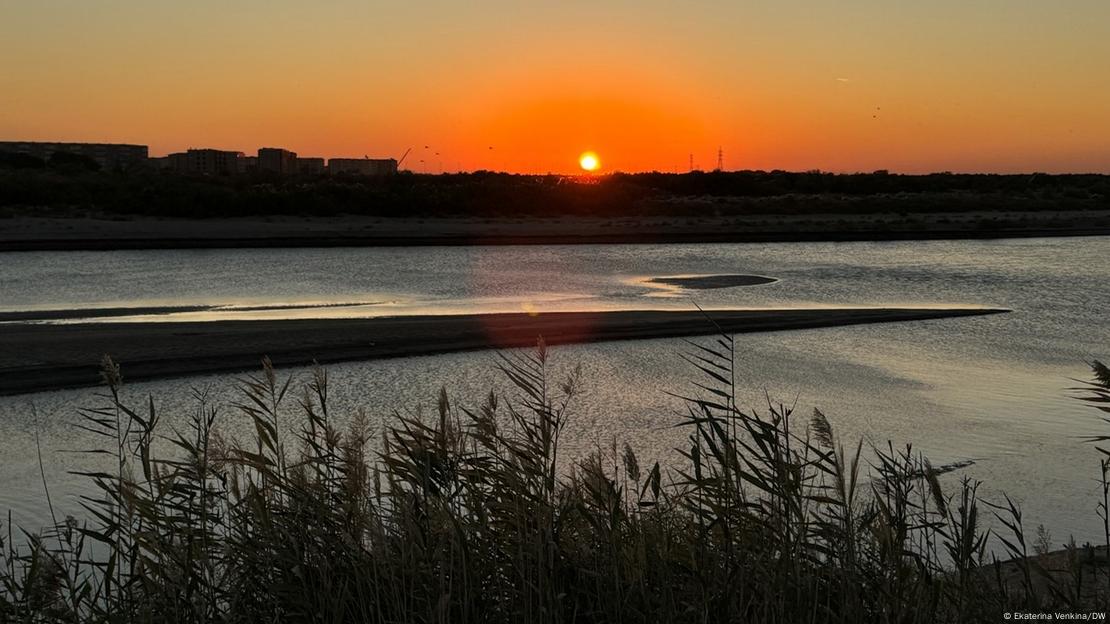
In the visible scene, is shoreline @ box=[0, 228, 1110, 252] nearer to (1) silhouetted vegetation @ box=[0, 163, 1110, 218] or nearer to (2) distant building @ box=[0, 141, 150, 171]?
(1) silhouetted vegetation @ box=[0, 163, 1110, 218]

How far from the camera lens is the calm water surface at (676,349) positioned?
870cm

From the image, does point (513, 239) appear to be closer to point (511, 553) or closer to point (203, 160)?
point (511, 553)

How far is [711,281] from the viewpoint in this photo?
2452 centimetres

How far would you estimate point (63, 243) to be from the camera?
3209 centimetres

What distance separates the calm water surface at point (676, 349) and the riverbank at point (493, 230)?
3.01m

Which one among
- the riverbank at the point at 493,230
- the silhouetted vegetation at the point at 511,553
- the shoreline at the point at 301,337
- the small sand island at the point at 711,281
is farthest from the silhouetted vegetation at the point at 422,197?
the silhouetted vegetation at the point at 511,553

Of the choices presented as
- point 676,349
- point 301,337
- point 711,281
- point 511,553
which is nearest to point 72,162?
point 711,281

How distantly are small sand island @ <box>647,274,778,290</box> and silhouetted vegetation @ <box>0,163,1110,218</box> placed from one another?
2551 centimetres

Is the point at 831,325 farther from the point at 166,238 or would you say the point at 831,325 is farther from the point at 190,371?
the point at 166,238

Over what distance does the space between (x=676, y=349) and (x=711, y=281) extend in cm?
1079

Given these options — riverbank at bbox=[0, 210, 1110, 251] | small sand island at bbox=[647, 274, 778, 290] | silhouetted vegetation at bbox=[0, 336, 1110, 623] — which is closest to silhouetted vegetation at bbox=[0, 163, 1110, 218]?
riverbank at bbox=[0, 210, 1110, 251]

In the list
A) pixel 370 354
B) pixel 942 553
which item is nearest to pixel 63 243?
pixel 370 354

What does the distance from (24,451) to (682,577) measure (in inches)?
263

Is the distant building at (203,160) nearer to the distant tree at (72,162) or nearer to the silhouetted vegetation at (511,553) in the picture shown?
the distant tree at (72,162)
